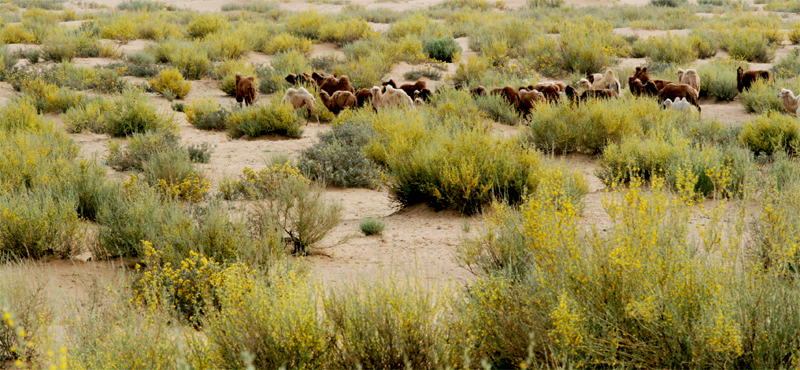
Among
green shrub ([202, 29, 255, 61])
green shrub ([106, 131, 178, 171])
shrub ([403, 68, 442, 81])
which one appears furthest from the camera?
green shrub ([202, 29, 255, 61])

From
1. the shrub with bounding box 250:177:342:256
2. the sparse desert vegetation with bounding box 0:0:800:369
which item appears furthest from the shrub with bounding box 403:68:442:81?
the shrub with bounding box 250:177:342:256

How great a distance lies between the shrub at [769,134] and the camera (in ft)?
33.4

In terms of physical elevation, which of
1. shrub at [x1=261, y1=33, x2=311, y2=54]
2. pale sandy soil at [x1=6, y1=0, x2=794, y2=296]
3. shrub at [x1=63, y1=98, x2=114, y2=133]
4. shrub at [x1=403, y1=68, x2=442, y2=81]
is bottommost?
pale sandy soil at [x1=6, y1=0, x2=794, y2=296]

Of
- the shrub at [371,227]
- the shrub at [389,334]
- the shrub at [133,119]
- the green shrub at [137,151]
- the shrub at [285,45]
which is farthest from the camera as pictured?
the shrub at [285,45]

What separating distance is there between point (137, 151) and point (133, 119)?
257 centimetres

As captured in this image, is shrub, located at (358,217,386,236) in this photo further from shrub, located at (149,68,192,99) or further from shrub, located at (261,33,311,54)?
shrub, located at (261,33,311,54)

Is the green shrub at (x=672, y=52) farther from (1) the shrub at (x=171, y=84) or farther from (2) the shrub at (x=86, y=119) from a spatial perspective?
(2) the shrub at (x=86, y=119)

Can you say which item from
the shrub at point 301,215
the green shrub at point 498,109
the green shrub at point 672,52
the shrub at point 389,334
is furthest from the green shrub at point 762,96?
the shrub at point 389,334

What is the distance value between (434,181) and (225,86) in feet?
37.3

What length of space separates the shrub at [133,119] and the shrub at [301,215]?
6.15 metres

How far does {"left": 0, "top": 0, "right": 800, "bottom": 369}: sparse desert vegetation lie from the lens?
376 centimetres

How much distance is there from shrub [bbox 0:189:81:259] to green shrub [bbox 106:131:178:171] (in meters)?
3.39

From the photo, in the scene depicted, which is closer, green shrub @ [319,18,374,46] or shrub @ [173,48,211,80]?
shrub @ [173,48,211,80]

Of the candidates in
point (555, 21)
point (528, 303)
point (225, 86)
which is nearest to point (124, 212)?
point (528, 303)
